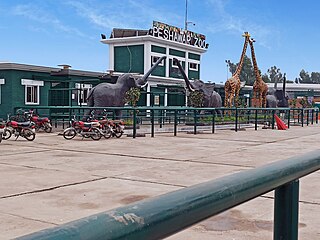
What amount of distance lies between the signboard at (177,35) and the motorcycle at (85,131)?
2303cm

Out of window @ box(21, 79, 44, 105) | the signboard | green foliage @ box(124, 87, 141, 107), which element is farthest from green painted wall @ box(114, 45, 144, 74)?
green foliage @ box(124, 87, 141, 107)

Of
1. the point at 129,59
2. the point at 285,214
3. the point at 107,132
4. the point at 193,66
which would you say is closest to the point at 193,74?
the point at 193,66

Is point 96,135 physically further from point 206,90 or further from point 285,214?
point 285,214

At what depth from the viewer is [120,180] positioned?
21.7ft

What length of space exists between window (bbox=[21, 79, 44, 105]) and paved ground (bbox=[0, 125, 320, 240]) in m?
10.3

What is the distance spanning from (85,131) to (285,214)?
38.5ft

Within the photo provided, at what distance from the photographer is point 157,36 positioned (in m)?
35.9

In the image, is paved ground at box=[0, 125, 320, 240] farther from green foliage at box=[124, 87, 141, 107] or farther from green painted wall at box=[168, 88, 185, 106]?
green painted wall at box=[168, 88, 185, 106]

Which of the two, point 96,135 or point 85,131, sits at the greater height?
point 85,131

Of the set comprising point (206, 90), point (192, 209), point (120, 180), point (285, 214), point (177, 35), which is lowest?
point (120, 180)

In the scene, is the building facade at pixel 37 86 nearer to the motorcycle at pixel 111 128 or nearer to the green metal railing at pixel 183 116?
the green metal railing at pixel 183 116

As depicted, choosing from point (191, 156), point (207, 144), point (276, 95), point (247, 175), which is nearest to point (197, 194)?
point (247, 175)

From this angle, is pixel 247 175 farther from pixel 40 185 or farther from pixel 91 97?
pixel 91 97

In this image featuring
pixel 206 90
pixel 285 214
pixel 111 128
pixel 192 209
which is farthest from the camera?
pixel 206 90
